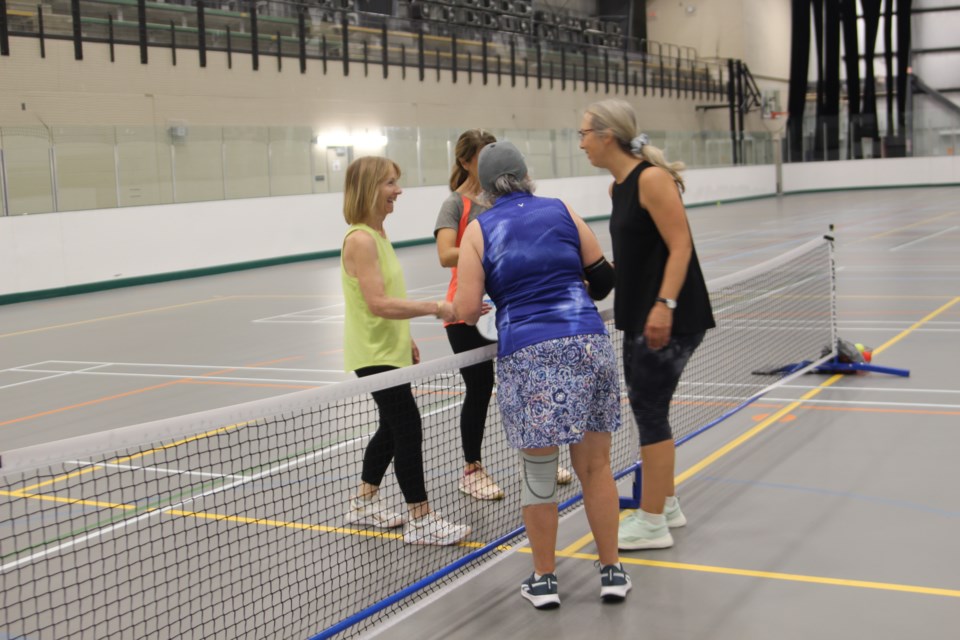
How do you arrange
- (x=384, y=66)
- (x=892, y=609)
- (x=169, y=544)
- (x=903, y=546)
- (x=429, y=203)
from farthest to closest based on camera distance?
(x=384, y=66)
(x=429, y=203)
(x=169, y=544)
(x=903, y=546)
(x=892, y=609)

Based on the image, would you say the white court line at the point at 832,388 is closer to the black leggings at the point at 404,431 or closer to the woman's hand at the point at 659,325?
the black leggings at the point at 404,431

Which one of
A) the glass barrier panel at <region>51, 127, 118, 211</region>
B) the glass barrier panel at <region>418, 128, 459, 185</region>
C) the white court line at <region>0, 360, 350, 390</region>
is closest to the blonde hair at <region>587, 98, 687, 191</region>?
the white court line at <region>0, 360, 350, 390</region>

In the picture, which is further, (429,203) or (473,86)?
(473,86)

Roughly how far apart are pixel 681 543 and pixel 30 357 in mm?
8962

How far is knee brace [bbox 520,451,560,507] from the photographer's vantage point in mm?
3900

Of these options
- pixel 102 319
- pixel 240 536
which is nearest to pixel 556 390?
pixel 240 536

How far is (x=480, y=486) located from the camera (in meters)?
5.41

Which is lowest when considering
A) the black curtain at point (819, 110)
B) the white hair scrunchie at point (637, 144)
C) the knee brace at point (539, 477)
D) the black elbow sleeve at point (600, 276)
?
the knee brace at point (539, 477)

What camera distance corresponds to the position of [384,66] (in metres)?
28.4

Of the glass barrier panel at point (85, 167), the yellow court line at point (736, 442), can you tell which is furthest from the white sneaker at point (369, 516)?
the glass barrier panel at point (85, 167)

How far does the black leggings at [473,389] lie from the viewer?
530 centimetres

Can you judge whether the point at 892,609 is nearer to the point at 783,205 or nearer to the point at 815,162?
the point at 783,205

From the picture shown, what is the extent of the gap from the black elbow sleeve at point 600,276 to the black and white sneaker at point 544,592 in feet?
3.65

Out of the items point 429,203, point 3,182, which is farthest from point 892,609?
point 429,203
